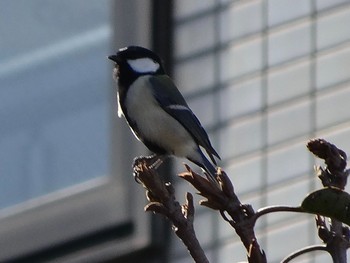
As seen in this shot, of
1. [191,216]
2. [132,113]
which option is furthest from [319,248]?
[132,113]

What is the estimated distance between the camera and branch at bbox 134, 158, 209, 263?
1.34 meters

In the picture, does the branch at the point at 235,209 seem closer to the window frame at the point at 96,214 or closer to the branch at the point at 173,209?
the branch at the point at 173,209

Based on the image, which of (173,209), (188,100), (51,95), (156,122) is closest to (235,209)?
(173,209)

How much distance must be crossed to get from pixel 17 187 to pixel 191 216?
3736 millimetres

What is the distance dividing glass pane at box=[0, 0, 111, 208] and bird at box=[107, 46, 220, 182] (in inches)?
68.5

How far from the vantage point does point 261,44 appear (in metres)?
4.68

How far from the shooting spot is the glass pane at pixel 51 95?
5012 millimetres

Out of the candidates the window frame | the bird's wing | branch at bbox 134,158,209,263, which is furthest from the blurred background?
branch at bbox 134,158,209,263

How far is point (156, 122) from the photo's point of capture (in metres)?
3.13

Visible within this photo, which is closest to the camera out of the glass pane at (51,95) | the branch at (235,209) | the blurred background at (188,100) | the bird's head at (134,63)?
the branch at (235,209)

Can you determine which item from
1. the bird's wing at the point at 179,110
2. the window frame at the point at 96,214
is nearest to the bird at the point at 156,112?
the bird's wing at the point at 179,110

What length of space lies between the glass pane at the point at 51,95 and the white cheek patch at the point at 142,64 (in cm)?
173

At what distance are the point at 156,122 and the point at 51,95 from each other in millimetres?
1993

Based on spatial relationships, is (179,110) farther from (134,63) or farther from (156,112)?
(134,63)
